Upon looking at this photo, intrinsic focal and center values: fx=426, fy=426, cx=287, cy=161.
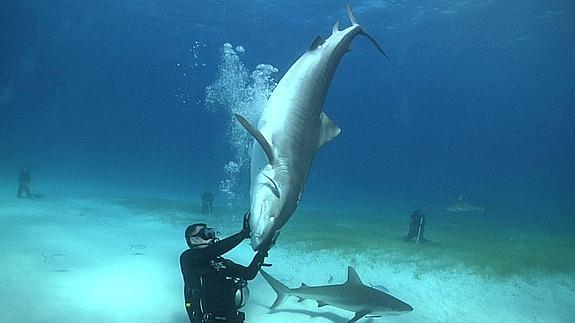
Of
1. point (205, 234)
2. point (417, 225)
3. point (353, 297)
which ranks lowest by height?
point (353, 297)

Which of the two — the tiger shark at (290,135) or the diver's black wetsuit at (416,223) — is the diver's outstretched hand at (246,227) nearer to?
the tiger shark at (290,135)

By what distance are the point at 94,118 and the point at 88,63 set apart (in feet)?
326

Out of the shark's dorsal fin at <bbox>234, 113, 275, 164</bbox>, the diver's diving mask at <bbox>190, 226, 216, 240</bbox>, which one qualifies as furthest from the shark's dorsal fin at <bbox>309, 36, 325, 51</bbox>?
the diver's diving mask at <bbox>190, 226, 216, 240</bbox>

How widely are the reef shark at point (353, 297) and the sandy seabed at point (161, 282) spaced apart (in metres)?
0.59

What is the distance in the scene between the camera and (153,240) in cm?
1355

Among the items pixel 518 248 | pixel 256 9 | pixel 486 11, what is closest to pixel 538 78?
pixel 486 11

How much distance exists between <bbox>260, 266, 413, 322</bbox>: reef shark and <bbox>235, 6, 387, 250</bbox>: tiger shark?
153 inches

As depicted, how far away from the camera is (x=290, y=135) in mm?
3467

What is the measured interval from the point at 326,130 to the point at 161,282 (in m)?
6.83

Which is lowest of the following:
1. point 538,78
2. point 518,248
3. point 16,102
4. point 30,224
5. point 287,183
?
point 30,224

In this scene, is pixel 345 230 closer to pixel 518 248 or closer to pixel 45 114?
pixel 518 248

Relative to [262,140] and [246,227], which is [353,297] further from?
[262,140]

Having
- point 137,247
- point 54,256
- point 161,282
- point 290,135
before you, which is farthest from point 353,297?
point 54,256

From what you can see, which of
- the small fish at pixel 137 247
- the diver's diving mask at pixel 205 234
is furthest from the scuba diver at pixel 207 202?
the diver's diving mask at pixel 205 234
